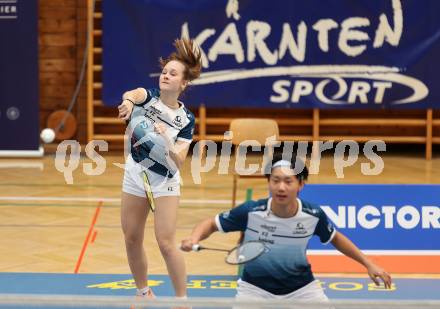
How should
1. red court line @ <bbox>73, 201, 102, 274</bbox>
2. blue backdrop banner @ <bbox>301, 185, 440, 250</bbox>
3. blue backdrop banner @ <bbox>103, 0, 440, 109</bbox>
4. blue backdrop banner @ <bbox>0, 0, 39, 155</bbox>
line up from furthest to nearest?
blue backdrop banner @ <bbox>103, 0, 440, 109</bbox>
blue backdrop banner @ <bbox>0, 0, 39, 155</bbox>
red court line @ <bbox>73, 201, 102, 274</bbox>
blue backdrop banner @ <bbox>301, 185, 440, 250</bbox>

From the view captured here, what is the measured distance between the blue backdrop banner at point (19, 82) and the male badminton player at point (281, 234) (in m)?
9.08

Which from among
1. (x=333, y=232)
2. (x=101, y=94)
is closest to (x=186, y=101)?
(x=101, y=94)

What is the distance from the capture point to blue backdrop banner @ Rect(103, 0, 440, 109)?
43.2 feet

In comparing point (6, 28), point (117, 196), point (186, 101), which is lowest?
point (117, 196)

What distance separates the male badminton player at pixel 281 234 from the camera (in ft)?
14.5

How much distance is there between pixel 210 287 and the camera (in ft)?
21.7

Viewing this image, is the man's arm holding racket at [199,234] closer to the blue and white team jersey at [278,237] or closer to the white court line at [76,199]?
the blue and white team jersey at [278,237]

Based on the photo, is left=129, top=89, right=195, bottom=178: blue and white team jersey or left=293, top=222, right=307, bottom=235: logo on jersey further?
left=129, top=89, right=195, bottom=178: blue and white team jersey

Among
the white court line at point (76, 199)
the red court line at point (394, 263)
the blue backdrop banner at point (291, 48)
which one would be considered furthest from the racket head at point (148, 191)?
the blue backdrop banner at point (291, 48)

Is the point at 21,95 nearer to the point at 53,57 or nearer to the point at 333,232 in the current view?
the point at 53,57

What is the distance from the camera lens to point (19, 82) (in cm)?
1308

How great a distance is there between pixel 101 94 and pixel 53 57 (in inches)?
54.3

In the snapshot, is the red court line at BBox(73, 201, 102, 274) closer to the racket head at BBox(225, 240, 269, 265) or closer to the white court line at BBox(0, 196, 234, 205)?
the white court line at BBox(0, 196, 234, 205)

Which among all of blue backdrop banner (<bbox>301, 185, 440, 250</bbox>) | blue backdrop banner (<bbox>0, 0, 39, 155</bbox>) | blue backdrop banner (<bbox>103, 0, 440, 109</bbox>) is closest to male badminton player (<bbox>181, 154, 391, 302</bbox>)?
blue backdrop banner (<bbox>301, 185, 440, 250</bbox>)
